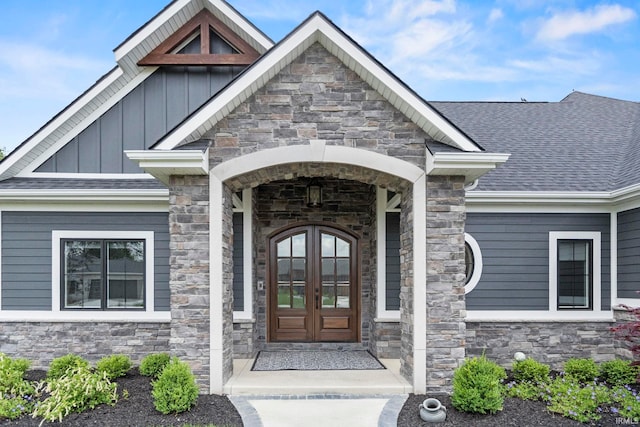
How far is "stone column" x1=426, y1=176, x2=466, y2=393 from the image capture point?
6.12m

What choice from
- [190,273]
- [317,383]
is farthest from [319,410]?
[190,273]

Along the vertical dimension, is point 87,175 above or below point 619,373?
above

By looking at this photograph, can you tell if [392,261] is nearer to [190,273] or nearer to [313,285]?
[313,285]

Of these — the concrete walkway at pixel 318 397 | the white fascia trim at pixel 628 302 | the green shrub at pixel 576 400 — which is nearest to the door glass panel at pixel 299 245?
the concrete walkway at pixel 318 397

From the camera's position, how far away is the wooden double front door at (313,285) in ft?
28.9

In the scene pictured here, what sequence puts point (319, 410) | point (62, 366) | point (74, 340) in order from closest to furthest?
point (319, 410) → point (62, 366) → point (74, 340)

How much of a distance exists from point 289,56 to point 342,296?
4592mm

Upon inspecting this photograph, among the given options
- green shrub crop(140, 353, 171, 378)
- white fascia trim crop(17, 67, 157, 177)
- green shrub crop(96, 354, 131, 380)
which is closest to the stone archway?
green shrub crop(140, 353, 171, 378)

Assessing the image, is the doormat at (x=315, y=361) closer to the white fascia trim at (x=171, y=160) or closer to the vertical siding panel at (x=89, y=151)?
the white fascia trim at (x=171, y=160)

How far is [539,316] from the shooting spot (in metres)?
7.97

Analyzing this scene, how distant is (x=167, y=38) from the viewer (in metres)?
8.44

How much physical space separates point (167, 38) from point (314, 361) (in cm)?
612

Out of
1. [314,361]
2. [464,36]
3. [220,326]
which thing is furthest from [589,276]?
[464,36]

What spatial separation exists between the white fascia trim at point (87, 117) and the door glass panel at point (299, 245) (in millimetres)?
3967
